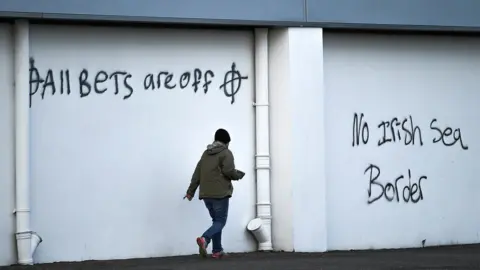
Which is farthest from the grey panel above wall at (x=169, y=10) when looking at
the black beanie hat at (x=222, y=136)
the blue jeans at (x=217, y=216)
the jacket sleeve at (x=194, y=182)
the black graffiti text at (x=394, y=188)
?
the black graffiti text at (x=394, y=188)

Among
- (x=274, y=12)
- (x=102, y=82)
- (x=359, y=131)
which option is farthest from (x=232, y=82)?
(x=359, y=131)

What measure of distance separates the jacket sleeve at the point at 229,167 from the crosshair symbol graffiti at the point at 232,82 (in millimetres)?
1268

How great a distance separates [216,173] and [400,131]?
3451 mm

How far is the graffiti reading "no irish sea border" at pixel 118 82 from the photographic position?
46.1 feet

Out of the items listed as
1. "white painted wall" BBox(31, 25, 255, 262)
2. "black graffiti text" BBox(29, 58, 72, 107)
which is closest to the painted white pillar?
"white painted wall" BBox(31, 25, 255, 262)

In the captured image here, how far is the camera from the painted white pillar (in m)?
15.0

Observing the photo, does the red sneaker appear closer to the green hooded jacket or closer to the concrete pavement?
the concrete pavement

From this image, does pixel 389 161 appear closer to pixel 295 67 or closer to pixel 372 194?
pixel 372 194

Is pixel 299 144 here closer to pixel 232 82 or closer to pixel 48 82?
pixel 232 82

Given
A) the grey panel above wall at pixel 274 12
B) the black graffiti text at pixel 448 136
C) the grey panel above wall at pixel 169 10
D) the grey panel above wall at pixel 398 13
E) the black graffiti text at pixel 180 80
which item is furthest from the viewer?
the black graffiti text at pixel 448 136

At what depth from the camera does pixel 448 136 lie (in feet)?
53.4

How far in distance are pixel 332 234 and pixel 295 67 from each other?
2564 mm

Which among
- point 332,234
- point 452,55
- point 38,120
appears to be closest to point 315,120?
point 332,234

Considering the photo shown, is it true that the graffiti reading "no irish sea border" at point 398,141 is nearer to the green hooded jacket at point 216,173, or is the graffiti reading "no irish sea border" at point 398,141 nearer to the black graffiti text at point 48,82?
the green hooded jacket at point 216,173
